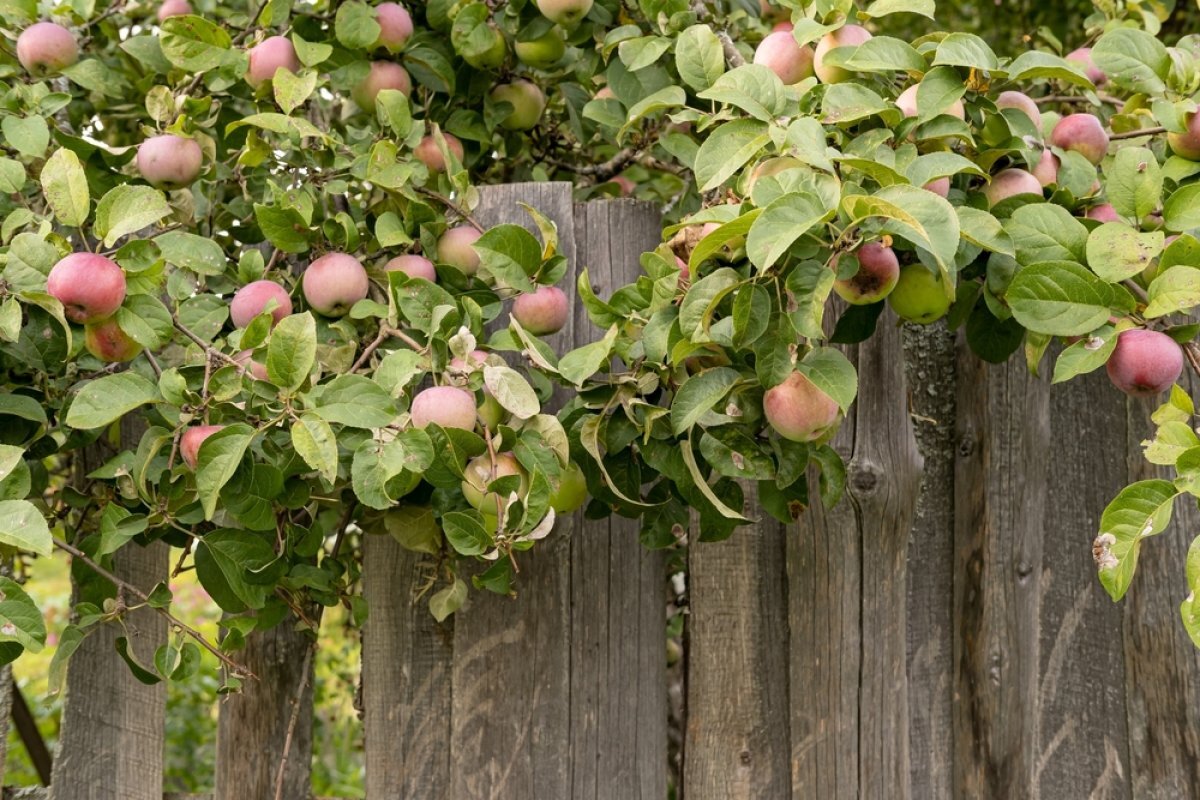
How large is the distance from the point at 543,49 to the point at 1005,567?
1031 millimetres

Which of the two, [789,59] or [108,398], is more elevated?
[789,59]

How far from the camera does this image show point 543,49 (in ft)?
5.34

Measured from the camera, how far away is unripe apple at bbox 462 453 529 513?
1.24 m

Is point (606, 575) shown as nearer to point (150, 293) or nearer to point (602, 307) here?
point (602, 307)

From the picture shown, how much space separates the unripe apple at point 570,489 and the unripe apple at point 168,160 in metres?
0.66

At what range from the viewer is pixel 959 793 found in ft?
5.42

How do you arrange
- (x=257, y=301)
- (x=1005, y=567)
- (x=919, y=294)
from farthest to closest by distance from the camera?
(x=1005, y=567) < (x=257, y=301) < (x=919, y=294)

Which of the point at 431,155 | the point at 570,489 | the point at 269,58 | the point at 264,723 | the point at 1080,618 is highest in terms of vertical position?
the point at 269,58

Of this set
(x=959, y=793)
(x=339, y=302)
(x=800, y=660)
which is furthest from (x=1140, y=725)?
(x=339, y=302)

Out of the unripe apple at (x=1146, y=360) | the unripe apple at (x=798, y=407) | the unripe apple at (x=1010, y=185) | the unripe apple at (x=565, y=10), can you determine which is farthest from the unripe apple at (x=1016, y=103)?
the unripe apple at (x=565, y=10)

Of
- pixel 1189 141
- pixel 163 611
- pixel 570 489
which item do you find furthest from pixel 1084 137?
pixel 163 611

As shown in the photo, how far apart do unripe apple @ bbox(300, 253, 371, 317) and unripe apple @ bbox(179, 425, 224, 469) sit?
0.25 metres

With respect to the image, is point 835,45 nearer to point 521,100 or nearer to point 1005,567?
point 521,100

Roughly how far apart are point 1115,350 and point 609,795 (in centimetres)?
91
